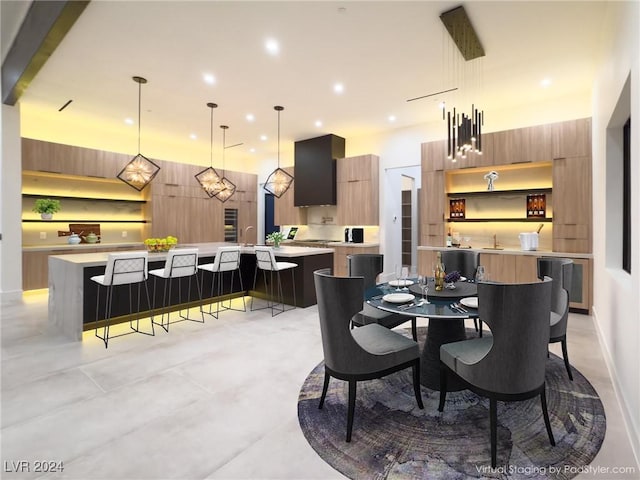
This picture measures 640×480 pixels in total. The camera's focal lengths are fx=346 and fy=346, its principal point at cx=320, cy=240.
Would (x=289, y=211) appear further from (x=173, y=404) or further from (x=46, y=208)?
(x=173, y=404)

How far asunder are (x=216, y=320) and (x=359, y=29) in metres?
3.90

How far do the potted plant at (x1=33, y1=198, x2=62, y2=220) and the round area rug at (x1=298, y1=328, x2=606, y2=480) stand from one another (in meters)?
6.53

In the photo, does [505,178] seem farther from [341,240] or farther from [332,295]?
[332,295]

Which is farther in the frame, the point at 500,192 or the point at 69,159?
the point at 69,159

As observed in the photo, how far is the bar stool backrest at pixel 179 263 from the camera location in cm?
427

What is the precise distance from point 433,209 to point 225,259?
12.2 ft

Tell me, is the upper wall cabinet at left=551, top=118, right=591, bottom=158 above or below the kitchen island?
above

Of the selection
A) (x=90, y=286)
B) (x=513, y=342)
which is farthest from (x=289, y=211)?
(x=513, y=342)

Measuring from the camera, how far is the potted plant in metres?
6.52

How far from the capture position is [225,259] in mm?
4871

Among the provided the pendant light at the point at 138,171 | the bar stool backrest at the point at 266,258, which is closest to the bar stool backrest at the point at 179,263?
the bar stool backrest at the point at 266,258

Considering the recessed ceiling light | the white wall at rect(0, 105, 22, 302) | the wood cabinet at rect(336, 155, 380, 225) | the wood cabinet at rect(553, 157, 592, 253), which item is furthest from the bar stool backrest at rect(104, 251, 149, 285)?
the wood cabinet at rect(553, 157, 592, 253)

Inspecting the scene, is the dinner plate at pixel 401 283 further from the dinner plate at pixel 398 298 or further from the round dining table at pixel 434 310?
the dinner plate at pixel 398 298

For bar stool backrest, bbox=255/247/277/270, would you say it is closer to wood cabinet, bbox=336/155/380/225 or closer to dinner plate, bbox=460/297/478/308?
dinner plate, bbox=460/297/478/308
